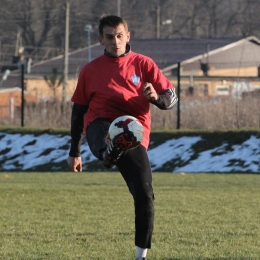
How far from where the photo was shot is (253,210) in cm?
1017

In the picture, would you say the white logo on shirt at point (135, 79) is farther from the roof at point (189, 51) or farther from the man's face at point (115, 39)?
the roof at point (189, 51)

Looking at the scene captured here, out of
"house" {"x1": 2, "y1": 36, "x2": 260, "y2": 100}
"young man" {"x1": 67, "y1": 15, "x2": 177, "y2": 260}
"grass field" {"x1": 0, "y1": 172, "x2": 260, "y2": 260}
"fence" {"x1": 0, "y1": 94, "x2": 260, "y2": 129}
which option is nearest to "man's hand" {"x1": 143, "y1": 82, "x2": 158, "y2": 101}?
"young man" {"x1": 67, "y1": 15, "x2": 177, "y2": 260}

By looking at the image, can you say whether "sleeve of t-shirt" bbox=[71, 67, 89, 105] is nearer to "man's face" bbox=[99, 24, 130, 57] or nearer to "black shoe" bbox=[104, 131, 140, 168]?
"man's face" bbox=[99, 24, 130, 57]

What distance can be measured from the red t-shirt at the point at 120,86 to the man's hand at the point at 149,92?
0.97 ft

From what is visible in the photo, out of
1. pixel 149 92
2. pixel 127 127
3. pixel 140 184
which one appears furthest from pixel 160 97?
pixel 140 184

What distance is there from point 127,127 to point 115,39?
84 cm

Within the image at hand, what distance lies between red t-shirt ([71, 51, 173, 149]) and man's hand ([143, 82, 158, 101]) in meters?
0.29

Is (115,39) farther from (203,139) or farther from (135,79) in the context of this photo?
(203,139)

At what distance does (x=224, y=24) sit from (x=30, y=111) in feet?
157

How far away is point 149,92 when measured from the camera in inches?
227

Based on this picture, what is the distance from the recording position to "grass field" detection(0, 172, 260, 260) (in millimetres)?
6914

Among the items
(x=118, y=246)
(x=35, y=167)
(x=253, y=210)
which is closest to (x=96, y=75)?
(x=118, y=246)

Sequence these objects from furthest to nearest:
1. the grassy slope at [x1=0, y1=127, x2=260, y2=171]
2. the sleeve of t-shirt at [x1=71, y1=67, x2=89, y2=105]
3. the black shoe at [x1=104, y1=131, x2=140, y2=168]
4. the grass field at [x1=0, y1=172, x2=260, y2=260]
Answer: the grassy slope at [x1=0, y1=127, x2=260, y2=171], the grass field at [x1=0, y1=172, x2=260, y2=260], the sleeve of t-shirt at [x1=71, y1=67, x2=89, y2=105], the black shoe at [x1=104, y1=131, x2=140, y2=168]

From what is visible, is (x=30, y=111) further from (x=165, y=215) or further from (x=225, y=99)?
(x=165, y=215)
